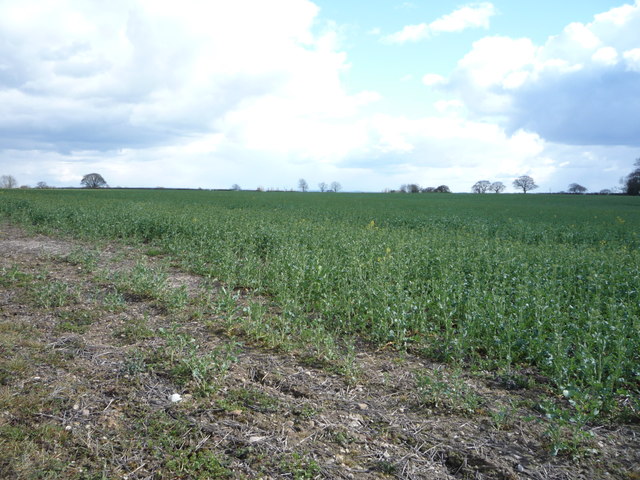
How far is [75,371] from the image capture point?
462 centimetres

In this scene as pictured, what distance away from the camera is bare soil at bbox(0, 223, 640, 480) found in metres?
3.33

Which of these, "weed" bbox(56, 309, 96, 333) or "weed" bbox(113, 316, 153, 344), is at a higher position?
"weed" bbox(56, 309, 96, 333)

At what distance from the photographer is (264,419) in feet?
12.8

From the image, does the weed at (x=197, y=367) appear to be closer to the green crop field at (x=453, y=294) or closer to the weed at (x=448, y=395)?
the green crop field at (x=453, y=294)

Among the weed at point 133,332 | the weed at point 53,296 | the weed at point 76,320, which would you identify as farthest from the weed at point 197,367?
the weed at point 53,296

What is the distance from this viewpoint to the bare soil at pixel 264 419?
333cm

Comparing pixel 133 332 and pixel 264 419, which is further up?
pixel 133 332

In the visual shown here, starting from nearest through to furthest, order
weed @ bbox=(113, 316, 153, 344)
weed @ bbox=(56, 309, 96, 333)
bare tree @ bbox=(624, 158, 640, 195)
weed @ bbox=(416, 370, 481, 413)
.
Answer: weed @ bbox=(416, 370, 481, 413) → weed @ bbox=(113, 316, 153, 344) → weed @ bbox=(56, 309, 96, 333) → bare tree @ bbox=(624, 158, 640, 195)

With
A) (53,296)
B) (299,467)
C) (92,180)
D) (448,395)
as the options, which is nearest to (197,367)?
(299,467)

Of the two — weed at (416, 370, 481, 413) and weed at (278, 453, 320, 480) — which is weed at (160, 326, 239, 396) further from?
weed at (416, 370, 481, 413)

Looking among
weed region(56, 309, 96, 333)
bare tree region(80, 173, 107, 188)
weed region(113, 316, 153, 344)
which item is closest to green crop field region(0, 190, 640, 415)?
weed region(113, 316, 153, 344)

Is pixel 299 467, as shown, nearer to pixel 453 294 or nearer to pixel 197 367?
pixel 197 367

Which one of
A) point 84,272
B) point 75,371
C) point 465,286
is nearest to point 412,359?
point 465,286

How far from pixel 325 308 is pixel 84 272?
572 centimetres
